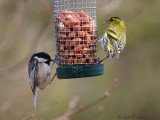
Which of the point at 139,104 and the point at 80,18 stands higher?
the point at 80,18

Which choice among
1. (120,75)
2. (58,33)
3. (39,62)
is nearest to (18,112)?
(39,62)

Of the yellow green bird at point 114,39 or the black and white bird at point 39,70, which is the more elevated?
the yellow green bird at point 114,39

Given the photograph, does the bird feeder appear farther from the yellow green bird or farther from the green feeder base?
the yellow green bird

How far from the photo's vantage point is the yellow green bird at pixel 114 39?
582 cm

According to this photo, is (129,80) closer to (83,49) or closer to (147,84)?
(147,84)

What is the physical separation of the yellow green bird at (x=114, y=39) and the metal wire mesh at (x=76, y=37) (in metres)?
0.21

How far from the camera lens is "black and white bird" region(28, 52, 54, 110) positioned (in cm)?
621

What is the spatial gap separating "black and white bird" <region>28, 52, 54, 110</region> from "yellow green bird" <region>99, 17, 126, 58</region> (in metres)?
1.01

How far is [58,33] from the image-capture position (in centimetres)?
582

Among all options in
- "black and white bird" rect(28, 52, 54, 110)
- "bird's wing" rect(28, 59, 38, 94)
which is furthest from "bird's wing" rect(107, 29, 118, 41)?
"bird's wing" rect(28, 59, 38, 94)

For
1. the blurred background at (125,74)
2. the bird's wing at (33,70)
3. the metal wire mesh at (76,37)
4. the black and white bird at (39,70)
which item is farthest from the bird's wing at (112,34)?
the blurred background at (125,74)

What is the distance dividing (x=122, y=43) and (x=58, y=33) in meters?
1.10

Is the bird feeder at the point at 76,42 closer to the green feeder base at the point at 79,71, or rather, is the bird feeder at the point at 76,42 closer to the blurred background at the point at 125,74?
the green feeder base at the point at 79,71

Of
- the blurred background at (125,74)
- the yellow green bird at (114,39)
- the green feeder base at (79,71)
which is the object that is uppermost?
the yellow green bird at (114,39)
